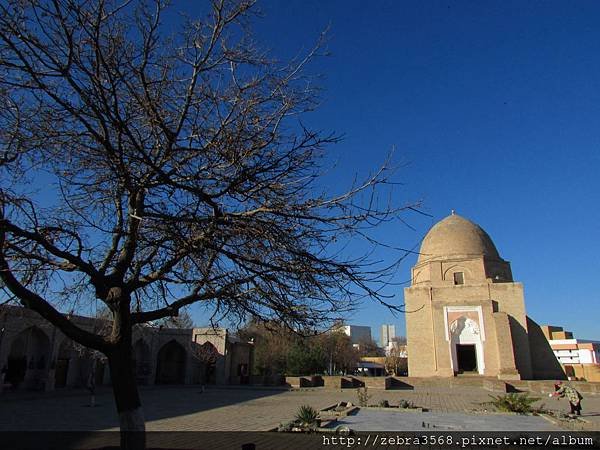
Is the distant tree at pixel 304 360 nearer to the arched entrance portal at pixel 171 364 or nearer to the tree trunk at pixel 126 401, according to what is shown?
the arched entrance portal at pixel 171 364

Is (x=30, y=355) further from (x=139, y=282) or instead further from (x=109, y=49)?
(x=109, y=49)

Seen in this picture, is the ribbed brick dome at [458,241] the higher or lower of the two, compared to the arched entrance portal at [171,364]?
higher

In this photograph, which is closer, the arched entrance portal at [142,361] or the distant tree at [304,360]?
the arched entrance portal at [142,361]

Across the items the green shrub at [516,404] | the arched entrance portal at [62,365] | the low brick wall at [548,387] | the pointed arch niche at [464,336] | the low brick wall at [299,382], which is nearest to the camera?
the green shrub at [516,404]

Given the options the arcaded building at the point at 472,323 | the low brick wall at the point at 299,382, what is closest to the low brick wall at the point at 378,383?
the low brick wall at the point at 299,382

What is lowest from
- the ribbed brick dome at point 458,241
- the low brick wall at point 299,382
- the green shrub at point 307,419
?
A: the low brick wall at point 299,382

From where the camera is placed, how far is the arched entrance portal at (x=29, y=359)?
25859 mm

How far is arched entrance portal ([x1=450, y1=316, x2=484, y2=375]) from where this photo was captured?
36781 millimetres

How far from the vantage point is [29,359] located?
26625mm

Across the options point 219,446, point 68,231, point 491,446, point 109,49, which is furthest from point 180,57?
point 491,446

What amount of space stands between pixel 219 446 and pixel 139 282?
15.0ft

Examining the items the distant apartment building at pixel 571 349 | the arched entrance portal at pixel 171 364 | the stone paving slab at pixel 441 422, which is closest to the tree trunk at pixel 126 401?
the stone paving slab at pixel 441 422

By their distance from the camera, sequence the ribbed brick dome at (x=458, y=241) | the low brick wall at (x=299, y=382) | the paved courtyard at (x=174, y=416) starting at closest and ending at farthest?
the paved courtyard at (x=174, y=416)
the low brick wall at (x=299, y=382)
the ribbed brick dome at (x=458, y=241)

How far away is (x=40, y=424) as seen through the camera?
40.9 ft
